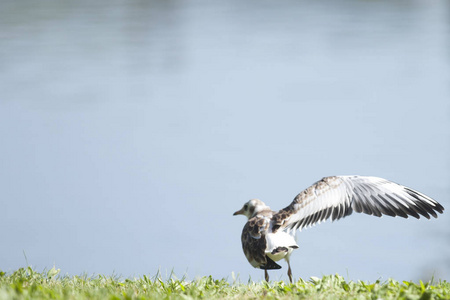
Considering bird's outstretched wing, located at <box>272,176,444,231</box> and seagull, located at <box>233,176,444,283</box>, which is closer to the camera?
seagull, located at <box>233,176,444,283</box>

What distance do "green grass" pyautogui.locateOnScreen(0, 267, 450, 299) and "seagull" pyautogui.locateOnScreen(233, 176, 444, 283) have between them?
72 centimetres

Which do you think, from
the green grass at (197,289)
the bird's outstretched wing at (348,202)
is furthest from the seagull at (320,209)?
the green grass at (197,289)

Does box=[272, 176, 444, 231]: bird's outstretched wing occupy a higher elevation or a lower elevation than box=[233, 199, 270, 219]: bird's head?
higher

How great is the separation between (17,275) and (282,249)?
247cm

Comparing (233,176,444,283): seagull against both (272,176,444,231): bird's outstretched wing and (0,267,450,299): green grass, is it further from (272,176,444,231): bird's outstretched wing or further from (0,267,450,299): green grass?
(0,267,450,299): green grass

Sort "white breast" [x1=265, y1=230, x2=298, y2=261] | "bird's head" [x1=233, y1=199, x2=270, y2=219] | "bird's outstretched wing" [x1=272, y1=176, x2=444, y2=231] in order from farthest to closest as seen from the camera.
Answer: "bird's head" [x1=233, y1=199, x2=270, y2=219], "bird's outstretched wing" [x1=272, y1=176, x2=444, y2=231], "white breast" [x1=265, y1=230, x2=298, y2=261]

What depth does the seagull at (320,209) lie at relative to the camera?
267 inches

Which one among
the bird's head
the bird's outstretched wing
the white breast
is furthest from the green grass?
the bird's head

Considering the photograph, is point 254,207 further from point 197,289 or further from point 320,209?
point 197,289

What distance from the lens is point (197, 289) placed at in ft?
18.5

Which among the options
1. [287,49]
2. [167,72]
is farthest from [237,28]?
[167,72]

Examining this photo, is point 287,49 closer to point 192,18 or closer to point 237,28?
point 237,28

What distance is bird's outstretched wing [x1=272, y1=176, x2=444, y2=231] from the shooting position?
22.7 feet

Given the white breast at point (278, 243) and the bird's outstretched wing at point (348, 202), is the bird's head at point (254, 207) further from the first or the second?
the white breast at point (278, 243)
